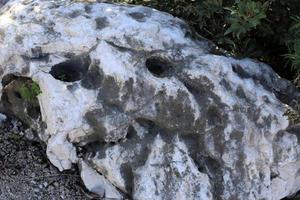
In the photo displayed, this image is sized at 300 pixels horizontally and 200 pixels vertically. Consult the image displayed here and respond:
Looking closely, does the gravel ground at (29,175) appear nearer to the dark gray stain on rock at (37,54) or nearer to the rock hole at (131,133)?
the rock hole at (131,133)

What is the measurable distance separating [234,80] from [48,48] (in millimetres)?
1373

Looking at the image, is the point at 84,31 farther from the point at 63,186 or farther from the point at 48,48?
the point at 63,186

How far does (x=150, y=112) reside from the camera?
3.91 meters

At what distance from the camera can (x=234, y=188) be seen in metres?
3.99

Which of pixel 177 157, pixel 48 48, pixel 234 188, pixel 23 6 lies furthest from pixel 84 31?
pixel 234 188

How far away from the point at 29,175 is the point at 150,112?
111cm

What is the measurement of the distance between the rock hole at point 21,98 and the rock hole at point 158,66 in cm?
82

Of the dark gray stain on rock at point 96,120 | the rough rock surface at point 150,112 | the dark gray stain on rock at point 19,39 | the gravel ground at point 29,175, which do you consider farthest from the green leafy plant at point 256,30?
the gravel ground at point 29,175

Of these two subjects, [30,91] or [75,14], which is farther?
[75,14]

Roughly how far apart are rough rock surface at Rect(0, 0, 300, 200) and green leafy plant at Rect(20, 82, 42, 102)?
0.06 metres

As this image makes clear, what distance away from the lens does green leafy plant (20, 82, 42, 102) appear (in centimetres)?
403

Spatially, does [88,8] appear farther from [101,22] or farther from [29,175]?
[29,175]

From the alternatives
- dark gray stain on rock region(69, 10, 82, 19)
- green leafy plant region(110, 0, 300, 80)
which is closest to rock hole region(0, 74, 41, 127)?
dark gray stain on rock region(69, 10, 82, 19)

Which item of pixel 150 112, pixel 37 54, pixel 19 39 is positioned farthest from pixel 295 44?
pixel 19 39
